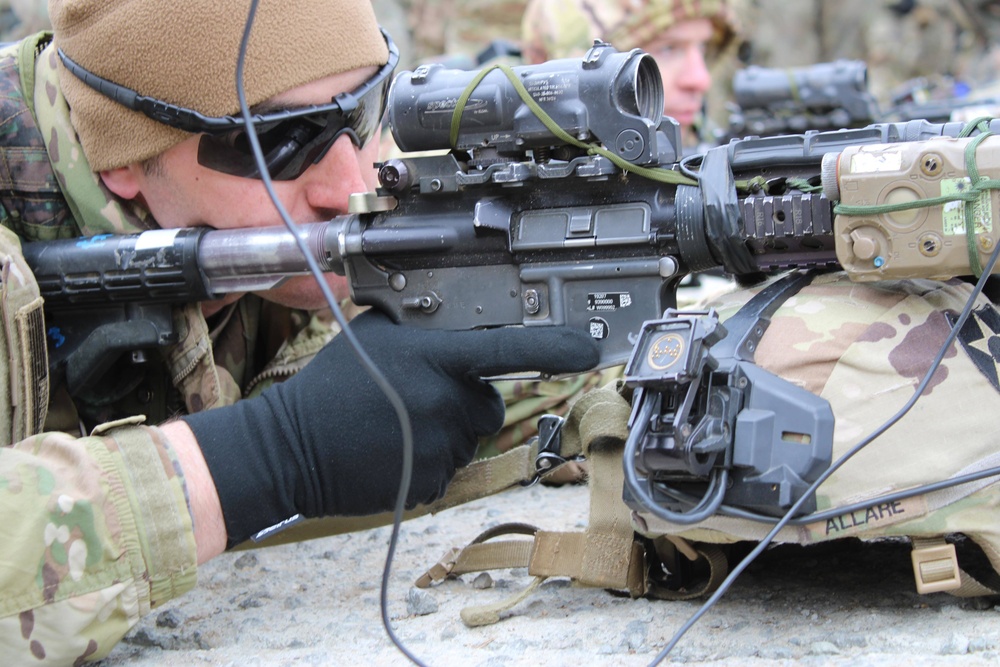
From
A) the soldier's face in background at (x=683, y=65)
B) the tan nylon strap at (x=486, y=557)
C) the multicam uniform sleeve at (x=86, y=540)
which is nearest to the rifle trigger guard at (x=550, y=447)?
the tan nylon strap at (x=486, y=557)

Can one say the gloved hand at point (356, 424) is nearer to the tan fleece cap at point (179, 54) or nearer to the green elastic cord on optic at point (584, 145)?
the green elastic cord on optic at point (584, 145)

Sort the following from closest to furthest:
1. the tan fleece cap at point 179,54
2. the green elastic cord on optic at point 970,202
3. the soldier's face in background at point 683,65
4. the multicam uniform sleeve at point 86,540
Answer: the green elastic cord on optic at point 970,202 < the multicam uniform sleeve at point 86,540 < the tan fleece cap at point 179,54 < the soldier's face in background at point 683,65

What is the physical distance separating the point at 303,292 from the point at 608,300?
81 cm

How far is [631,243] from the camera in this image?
1.89m

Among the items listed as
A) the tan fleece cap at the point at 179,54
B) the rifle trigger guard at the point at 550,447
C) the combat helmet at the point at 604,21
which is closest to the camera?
the rifle trigger guard at the point at 550,447

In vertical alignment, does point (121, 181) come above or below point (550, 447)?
above

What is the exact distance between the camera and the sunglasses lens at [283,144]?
2320 millimetres

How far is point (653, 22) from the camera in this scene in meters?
5.88

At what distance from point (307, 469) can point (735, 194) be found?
0.84 metres

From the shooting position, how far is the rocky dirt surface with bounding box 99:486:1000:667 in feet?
5.40

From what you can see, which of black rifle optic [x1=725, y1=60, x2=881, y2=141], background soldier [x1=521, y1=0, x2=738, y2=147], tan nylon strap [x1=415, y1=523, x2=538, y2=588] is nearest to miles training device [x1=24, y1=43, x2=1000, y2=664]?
tan nylon strap [x1=415, y1=523, x2=538, y2=588]

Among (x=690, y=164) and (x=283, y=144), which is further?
(x=283, y=144)

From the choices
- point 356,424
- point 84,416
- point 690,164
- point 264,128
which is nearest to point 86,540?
point 356,424

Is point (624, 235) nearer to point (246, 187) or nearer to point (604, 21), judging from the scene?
point (246, 187)
